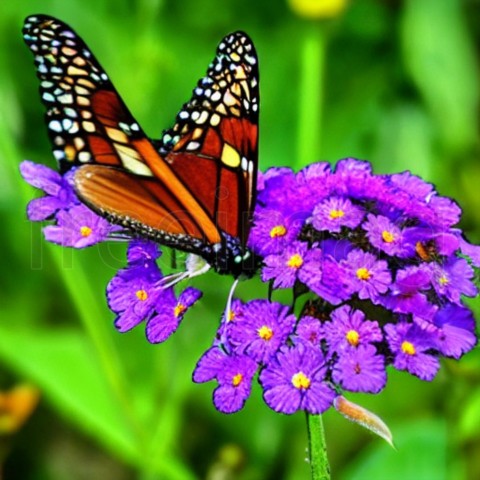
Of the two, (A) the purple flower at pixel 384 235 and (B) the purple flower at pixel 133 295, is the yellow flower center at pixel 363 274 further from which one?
(B) the purple flower at pixel 133 295

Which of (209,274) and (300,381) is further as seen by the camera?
(209,274)

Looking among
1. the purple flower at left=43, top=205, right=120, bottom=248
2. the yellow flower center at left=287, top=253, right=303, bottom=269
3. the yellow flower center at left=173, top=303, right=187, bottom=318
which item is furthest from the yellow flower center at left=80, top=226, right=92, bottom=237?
the yellow flower center at left=287, top=253, right=303, bottom=269

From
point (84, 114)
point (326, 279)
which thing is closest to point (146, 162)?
point (84, 114)

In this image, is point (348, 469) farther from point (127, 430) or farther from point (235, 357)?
point (235, 357)

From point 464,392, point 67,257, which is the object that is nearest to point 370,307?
point 464,392

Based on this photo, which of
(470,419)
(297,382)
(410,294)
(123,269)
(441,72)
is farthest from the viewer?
(441,72)

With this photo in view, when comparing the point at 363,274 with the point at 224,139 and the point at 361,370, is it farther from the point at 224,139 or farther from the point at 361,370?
the point at 224,139

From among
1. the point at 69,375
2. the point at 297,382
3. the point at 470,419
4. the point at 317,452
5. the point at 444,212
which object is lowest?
the point at 69,375

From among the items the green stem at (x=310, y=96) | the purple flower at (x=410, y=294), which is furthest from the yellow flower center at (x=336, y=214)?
the green stem at (x=310, y=96)
